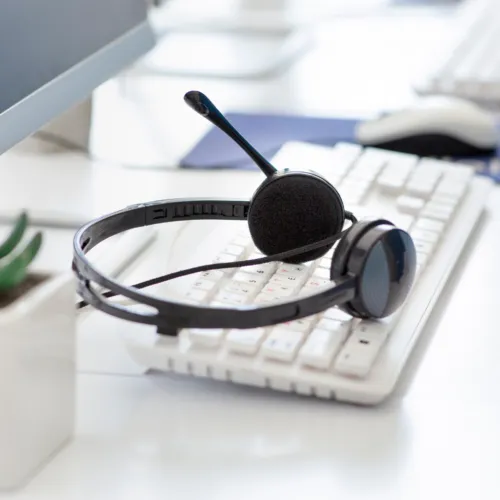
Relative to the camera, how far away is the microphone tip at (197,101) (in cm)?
70

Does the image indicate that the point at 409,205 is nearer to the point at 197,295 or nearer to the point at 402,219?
the point at 402,219

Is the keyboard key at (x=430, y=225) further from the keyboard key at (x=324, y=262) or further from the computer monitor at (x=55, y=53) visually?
the computer monitor at (x=55, y=53)

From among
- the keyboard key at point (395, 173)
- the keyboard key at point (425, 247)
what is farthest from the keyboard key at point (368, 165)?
the keyboard key at point (425, 247)

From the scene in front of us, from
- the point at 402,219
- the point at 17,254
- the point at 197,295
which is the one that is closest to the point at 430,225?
the point at 402,219

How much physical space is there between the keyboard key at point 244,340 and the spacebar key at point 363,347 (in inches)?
1.9

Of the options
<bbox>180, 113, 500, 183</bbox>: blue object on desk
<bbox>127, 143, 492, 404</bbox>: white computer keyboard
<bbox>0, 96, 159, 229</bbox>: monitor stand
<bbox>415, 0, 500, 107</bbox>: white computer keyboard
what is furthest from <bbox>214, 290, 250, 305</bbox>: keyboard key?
<bbox>415, 0, 500, 107</bbox>: white computer keyboard

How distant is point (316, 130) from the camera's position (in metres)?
1.11

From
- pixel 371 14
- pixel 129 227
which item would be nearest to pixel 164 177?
pixel 129 227

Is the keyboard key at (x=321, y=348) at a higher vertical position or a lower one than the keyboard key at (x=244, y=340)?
higher

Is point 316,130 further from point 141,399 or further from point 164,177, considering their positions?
Answer: point 141,399

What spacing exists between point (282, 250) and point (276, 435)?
0.54 ft

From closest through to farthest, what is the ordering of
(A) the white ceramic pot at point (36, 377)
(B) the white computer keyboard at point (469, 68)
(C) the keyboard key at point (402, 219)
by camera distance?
1. (A) the white ceramic pot at point (36, 377)
2. (C) the keyboard key at point (402, 219)
3. (B) the white computer keyboard at point (469, 68)

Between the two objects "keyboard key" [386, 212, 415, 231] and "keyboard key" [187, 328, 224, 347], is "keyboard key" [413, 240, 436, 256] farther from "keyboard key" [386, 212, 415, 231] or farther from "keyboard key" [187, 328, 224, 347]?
"keyboard key" [187, 328, 224, 347]

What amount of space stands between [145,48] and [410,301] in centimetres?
43
